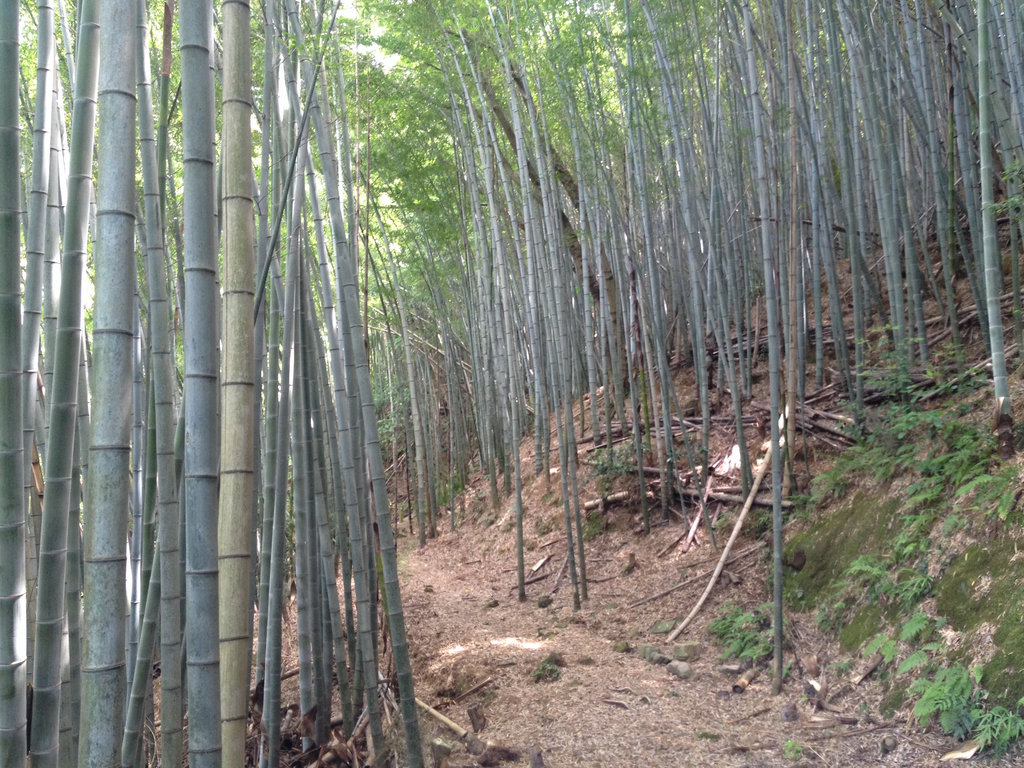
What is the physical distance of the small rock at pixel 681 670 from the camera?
3.53 metres

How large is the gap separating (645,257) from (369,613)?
328 centimetres

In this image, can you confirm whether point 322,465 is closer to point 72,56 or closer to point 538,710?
point 538,710

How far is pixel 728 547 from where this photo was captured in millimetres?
4359

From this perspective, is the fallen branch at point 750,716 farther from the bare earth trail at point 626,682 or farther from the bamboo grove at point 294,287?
the bamboo grove at point 294,287

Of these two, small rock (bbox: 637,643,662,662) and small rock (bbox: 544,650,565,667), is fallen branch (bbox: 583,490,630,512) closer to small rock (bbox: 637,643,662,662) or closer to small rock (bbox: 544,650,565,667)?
small rock (bbox: 637,643,662,662)

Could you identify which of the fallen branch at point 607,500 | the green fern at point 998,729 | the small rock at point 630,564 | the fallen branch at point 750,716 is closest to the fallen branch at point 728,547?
the small rock at point 630,564

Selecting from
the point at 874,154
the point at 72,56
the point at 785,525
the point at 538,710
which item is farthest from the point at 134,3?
the point at 785,525

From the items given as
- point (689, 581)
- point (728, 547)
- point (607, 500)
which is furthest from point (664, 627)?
point (607, 500)

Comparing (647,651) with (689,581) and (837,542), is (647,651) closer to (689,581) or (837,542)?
(689,581)

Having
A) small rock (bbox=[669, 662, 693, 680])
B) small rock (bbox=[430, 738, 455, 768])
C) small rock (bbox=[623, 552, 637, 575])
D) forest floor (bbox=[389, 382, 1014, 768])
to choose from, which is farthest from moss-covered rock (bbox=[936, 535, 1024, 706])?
small rock (bbox=[623, 552, 637, 575])

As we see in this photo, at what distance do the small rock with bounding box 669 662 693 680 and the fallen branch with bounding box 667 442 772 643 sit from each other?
0.34 metres

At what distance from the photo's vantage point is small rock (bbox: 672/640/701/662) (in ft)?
12.3

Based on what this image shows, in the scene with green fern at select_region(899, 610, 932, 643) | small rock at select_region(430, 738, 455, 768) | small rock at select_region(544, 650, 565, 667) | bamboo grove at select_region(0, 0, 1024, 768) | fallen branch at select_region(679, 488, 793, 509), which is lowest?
small rock at select_region(430, 738, 455, 768)

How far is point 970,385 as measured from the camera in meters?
3.75
